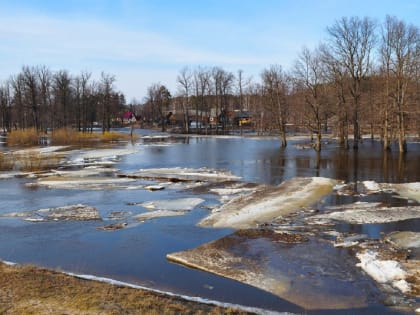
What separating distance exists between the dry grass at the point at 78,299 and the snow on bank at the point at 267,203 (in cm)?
646

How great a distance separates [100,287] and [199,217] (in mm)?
7462

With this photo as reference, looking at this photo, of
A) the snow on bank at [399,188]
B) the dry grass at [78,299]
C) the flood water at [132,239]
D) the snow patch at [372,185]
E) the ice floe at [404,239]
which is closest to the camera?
the dry grass at [78,299]

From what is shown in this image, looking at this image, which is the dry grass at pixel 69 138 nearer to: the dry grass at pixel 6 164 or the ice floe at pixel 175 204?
the dry grass at pixel 6 164

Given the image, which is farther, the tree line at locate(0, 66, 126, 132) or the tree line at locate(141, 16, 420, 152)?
the tree line at locate(0, 66, 126, 132)

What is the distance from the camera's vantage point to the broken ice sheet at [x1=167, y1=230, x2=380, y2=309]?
8984 mm

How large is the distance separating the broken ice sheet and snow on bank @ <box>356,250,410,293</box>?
0.24 metres

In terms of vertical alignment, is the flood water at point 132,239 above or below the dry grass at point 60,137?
below

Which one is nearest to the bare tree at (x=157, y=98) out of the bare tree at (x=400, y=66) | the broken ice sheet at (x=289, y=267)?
the bare tree at (x=400, y=66)

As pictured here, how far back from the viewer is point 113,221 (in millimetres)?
15680

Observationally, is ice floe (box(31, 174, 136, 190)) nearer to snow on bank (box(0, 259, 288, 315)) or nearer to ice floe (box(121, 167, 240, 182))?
ice floe (box(121, 167, 240, 182))

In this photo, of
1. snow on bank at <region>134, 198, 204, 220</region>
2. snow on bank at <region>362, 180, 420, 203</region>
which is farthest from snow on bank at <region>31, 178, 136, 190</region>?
snow on bank at <region>362, 180, 420, 203</region>

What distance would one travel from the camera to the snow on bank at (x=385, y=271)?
9.32 meters

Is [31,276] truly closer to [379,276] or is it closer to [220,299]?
[220,299]

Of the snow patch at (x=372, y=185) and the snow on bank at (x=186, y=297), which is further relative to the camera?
the snow patch at (x=372, y=185)
